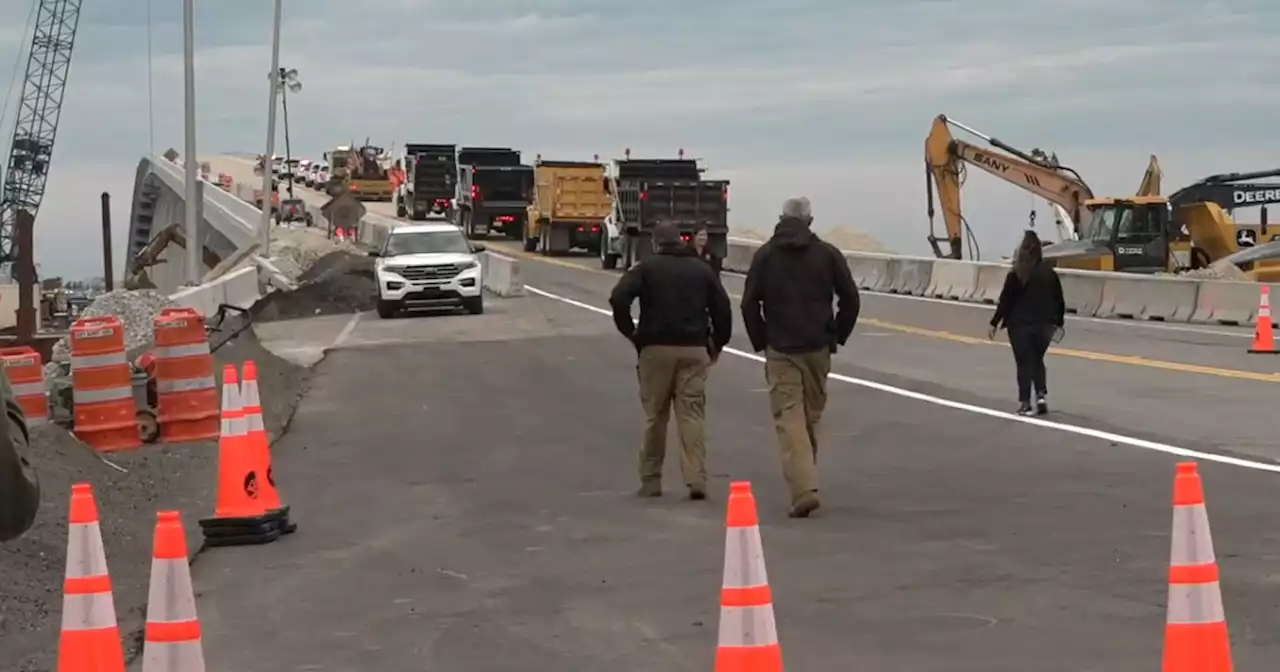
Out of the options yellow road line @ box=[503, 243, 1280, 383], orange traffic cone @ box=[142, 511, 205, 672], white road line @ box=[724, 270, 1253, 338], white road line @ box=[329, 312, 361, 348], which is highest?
orange traffic cone @ box=[142, 511, 205, 672]

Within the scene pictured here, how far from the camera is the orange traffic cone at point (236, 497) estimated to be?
1146cm

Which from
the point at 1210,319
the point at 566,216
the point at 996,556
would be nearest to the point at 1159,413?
the point at 996,556

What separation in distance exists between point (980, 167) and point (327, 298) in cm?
1779

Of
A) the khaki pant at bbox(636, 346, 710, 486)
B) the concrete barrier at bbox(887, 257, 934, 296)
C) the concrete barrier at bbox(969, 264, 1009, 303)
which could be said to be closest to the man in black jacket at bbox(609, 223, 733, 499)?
the khaki pant at bbox(636, 346, 710, 486)

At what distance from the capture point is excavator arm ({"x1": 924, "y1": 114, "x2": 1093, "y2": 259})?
48.0 metres

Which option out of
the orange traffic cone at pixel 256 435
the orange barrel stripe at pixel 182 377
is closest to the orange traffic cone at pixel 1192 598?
the orange traffic cone at pixel 256 435

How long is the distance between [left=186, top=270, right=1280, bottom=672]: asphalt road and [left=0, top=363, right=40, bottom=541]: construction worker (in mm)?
4803

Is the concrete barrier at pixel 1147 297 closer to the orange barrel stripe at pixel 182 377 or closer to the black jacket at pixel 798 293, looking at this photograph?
the orange barrel stripe at pixel 182 377

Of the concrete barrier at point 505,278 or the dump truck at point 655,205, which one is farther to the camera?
the dump truck at point 655,205

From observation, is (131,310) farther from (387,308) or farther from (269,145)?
(269,145)

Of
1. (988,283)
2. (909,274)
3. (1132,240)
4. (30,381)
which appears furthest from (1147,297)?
(30,381)

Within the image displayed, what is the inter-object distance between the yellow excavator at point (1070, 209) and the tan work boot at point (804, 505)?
1197 inches

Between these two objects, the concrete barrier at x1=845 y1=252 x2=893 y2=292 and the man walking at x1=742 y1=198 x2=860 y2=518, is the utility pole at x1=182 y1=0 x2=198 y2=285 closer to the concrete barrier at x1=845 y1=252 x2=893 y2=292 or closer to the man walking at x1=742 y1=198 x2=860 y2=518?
the concrete barrier at x1=845 y1=252 x2=893 y2=292

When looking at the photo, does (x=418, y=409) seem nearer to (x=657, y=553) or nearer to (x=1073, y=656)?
(x=657, y=553)
